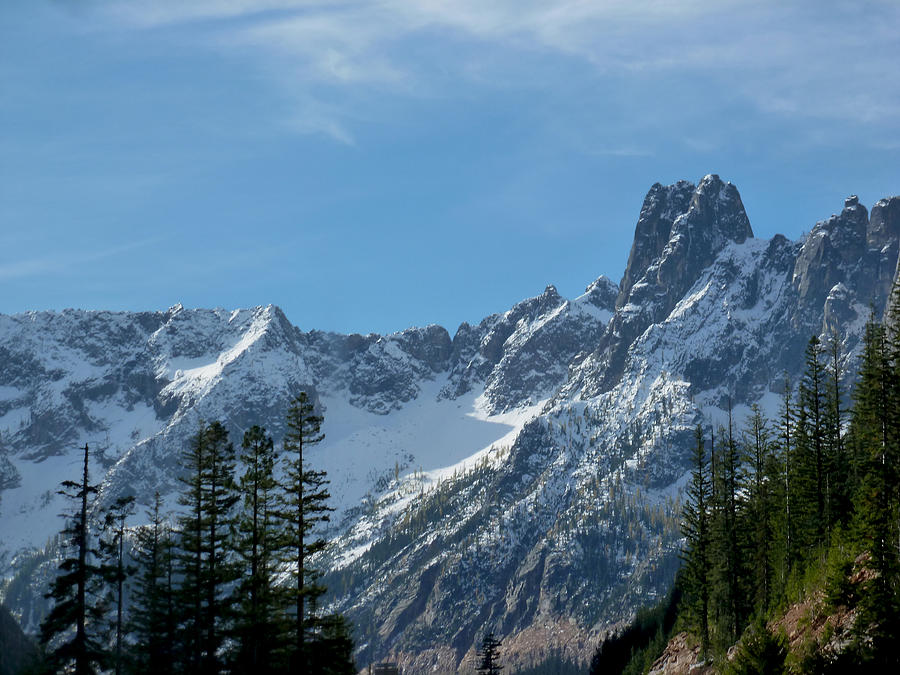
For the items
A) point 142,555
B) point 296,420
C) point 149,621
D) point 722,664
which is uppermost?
point 296,420

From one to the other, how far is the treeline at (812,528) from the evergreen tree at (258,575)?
24383mm

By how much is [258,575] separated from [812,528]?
41.2m

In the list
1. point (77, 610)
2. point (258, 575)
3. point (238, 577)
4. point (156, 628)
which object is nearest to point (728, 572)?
point (258, 575)

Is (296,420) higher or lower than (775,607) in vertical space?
higher

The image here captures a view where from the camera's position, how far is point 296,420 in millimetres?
57531

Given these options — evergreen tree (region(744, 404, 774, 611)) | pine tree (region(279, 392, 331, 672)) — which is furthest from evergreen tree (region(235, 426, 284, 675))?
evergreen tree (region(744, 404, 774, 611))

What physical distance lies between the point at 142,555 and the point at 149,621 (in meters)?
5.57

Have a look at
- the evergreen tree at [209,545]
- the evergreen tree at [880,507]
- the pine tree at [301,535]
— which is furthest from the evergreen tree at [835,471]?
the evergreen tree at [209,545]

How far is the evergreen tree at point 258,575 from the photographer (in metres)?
56.6

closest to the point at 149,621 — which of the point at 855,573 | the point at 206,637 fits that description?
the point at 206,637

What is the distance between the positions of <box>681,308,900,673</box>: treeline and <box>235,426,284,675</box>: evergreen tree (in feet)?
80.0

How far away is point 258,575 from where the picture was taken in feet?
190

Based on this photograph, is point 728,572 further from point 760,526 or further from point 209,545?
point 209,545

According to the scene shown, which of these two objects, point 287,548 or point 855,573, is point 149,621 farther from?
point 855,573
